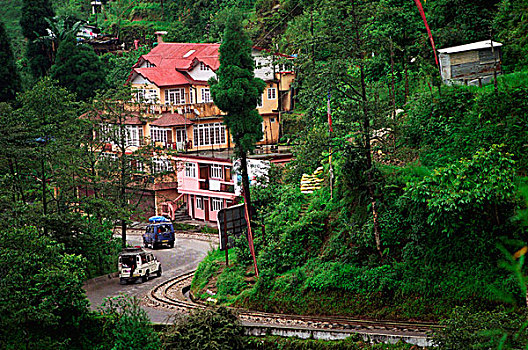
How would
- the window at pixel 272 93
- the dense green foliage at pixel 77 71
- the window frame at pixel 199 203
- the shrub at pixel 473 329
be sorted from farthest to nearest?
the dense green foliage at pixel 77 71, the window at pixel 272 93, the window frame at pixel 199 203, the shrub at pixel 473 329

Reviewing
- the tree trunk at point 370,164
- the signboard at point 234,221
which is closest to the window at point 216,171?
the signboard at point 234,221

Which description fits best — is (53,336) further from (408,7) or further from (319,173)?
(408,7)

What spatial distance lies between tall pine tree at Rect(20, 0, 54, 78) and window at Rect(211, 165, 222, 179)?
25528 millimetres

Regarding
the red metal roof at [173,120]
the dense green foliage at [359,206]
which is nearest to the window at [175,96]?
the red metal roof at [173,120]

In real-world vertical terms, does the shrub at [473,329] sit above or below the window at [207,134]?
below

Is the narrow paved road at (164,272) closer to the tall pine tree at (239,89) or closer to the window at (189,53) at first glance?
the tall pine tree at (239,89)

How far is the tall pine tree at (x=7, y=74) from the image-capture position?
53.5m

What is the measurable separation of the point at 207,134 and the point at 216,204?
6.47 m

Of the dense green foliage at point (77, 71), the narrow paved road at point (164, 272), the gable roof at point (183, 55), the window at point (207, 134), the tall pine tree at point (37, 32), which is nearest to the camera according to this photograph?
the narrow paved road at point (164, 272)

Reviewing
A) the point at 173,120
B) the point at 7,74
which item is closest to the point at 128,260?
the point at 173,120

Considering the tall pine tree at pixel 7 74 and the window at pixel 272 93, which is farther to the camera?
the tall pine tree at pixel 7 74

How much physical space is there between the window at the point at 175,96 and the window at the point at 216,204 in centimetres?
975

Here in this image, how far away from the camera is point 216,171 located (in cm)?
4375

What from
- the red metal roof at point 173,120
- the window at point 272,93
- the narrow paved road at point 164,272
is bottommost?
the narrow paved road at point 164,272
